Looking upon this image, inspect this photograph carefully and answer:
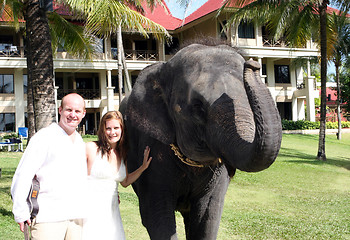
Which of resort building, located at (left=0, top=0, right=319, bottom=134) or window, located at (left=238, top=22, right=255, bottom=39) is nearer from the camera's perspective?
resort building, located at (left=0, top=0, right=319, bottom=134)

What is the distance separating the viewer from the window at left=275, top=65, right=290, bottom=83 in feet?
119

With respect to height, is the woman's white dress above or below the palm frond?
below

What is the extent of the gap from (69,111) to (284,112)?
113ft

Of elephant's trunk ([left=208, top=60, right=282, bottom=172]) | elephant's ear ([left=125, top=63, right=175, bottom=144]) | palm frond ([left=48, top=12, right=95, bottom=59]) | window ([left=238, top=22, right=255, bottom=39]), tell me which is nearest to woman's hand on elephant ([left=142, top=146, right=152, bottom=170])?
elephant's ear ([left=125, top=63, right=175, bottom=144])

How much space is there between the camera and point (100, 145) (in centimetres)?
345

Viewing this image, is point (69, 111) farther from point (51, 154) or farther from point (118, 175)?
point (118, 175)

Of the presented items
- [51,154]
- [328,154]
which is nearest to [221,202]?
[51,154]

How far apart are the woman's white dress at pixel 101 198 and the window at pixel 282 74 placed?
34.2 m

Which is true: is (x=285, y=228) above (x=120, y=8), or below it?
below

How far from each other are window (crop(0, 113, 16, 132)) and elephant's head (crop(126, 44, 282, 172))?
1123 inches

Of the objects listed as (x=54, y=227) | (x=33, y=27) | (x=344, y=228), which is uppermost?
(x=33, y=27)

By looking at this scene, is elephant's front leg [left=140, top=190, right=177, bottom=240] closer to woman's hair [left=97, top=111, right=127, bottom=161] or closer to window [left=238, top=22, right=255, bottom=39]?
woman's hair [left=97, top=111, right=127, bottom=161]

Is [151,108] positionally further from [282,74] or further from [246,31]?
[282,74]

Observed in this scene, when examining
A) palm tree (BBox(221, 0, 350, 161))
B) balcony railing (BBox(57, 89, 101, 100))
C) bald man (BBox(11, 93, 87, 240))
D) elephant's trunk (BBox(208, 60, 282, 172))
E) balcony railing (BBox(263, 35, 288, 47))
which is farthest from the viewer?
balcony railing (BBox(263, 35, 288, 47))
